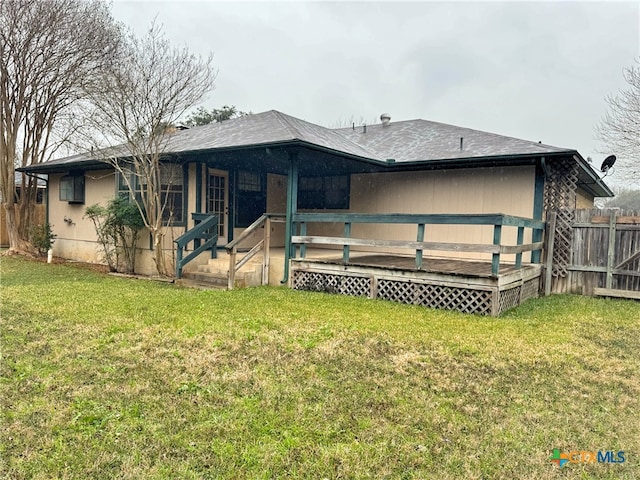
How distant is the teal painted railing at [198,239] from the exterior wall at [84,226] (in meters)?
1.14

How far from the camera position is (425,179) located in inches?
365

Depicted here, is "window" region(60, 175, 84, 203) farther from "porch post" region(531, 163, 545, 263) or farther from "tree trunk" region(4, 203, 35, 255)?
"porch post" region(531, 163, 545, 263)

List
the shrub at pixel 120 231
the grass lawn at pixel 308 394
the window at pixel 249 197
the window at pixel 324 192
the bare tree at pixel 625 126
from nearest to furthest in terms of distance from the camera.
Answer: the grass lawn at pixel 308 394 → the shrub at pixel 120 231 → the window at pixel 249 197 → the window at pixel 324 192 → the bare tree at pixel 625 126

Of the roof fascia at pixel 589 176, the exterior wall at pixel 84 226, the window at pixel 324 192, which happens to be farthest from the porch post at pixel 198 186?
the roof fascia at pixel 589 176

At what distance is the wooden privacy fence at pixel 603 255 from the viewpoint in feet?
24.6

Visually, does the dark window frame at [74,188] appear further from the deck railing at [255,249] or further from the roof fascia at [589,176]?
the roof fascia at [589,176]

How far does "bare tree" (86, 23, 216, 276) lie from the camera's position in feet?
26.4

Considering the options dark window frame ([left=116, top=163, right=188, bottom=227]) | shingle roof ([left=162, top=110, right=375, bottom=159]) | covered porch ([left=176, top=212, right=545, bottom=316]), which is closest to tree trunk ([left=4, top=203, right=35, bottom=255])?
shingle roof ([left=162, top=110, right=375, bottom=159])

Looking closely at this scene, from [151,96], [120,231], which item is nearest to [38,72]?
[120,231]

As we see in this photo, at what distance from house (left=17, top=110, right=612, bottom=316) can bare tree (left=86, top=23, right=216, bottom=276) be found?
2.03 ft

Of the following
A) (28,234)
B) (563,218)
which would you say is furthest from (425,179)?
(28,234)

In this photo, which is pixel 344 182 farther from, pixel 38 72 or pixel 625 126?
pixel 625 126

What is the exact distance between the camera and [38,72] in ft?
38.2

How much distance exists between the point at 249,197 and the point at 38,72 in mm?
6880
